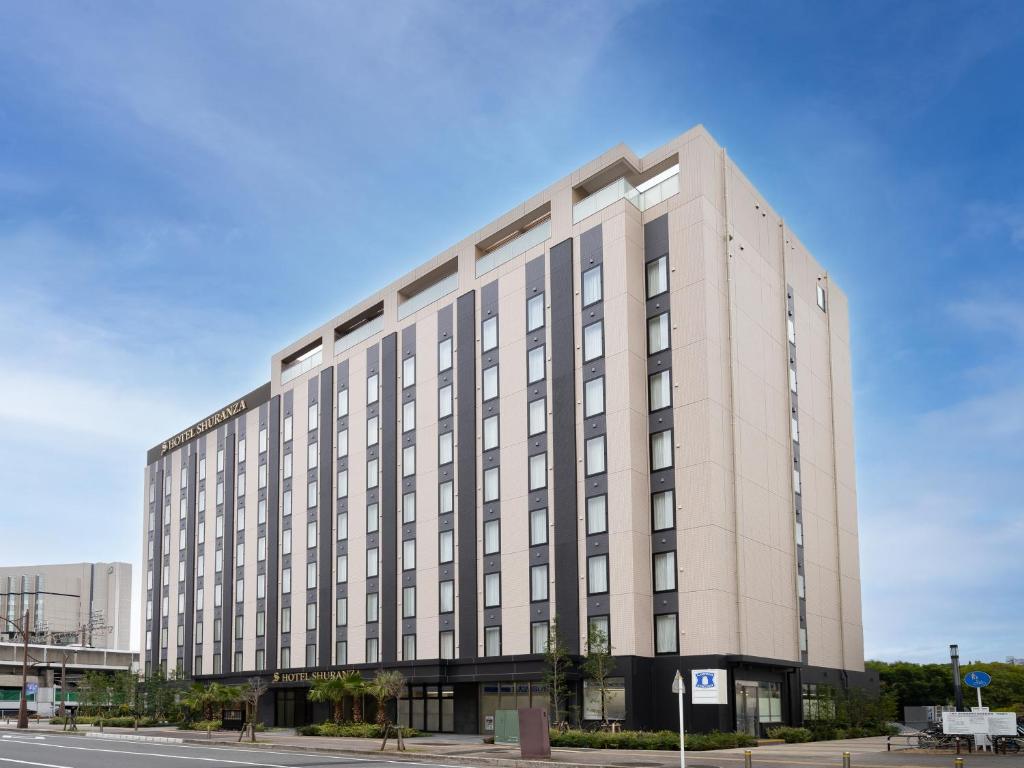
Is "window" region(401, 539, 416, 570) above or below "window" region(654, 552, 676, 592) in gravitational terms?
above

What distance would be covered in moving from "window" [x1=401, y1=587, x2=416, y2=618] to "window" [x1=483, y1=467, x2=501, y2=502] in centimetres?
965

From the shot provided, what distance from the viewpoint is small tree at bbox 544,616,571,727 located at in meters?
51.5

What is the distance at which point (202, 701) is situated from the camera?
73062mm

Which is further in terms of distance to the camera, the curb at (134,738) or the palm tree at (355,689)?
the palm tree at (355,689)

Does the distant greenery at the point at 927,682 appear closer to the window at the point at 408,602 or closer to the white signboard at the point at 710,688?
the window at the point at 408,602

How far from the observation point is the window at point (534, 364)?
197ft

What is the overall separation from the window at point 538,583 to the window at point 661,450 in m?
8.69

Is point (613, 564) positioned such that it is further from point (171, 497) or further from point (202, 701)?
point (171, 497)

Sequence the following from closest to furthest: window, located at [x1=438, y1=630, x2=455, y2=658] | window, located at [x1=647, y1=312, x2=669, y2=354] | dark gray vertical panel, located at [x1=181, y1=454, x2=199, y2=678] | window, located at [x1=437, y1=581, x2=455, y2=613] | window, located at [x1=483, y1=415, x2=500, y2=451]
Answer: window, located at [x1=647, y1=312, x2=669, y2=354], window, located at [x1=483, y1=415, x2=500, y2=451], window, located at [x1=438, y1=630, x2=455, y2=658], window, located at [x1=437, y1=581, x2=455, y2=613], dark gray vertical panel, located at [x1=181, y1=454, x2=199, y2=678]

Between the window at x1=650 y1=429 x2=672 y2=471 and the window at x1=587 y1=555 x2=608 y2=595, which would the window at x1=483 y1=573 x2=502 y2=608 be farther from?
the window at x1=650 y1=429 x2=672 y2=471

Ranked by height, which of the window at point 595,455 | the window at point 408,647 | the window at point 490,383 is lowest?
the window at point 408,647

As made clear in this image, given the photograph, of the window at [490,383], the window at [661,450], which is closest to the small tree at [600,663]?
the window at [661,450]

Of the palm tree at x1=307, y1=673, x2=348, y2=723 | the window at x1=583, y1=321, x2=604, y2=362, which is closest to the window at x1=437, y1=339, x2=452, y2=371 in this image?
the window at x1=583, y1=321, x2=604, y2=362

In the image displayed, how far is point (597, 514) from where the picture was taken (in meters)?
54.5
